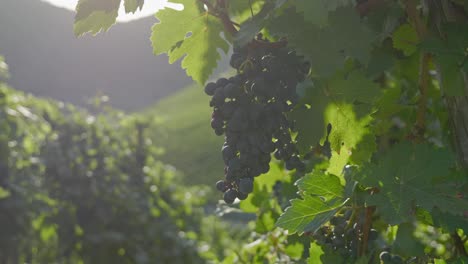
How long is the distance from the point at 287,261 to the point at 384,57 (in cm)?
76

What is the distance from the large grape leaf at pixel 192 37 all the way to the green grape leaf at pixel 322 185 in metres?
0.38

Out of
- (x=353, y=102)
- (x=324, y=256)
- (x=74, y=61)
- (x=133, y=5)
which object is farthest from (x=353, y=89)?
(x=74, y=61)

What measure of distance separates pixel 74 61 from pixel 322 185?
129ft

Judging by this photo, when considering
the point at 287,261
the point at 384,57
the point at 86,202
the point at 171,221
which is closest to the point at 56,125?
the point at 86,202

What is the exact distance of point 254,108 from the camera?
4.11ft

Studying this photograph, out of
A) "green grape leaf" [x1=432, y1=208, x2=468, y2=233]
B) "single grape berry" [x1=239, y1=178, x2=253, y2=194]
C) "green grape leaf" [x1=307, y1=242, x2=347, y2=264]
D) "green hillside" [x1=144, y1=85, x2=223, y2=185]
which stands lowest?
"green hillside" [x1=144, y1=85, x2=223, y2=185]

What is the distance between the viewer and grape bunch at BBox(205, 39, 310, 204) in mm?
1230

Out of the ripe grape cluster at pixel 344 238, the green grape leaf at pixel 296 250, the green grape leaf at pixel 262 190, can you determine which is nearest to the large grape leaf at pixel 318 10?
the ripe grape cluster at pixel 344 238

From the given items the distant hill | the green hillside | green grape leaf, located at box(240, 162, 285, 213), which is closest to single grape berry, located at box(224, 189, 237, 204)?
green grape leaf, located at box(240, 162, 285, 213)

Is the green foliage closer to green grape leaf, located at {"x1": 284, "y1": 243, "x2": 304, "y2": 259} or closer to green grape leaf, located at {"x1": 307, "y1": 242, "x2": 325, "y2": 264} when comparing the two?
green grape leaf, located at {"x1": 307, "y1": 242, "x2": 325, "y2": 264}

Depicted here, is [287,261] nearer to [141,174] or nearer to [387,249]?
[387,249]

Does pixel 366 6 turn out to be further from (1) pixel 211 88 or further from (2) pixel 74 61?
(2) pixel 74 61

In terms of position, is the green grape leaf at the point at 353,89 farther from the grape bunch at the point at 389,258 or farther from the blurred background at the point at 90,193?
the blurred background at the point at 90,193

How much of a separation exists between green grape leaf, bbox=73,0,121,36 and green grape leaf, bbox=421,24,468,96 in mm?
639
